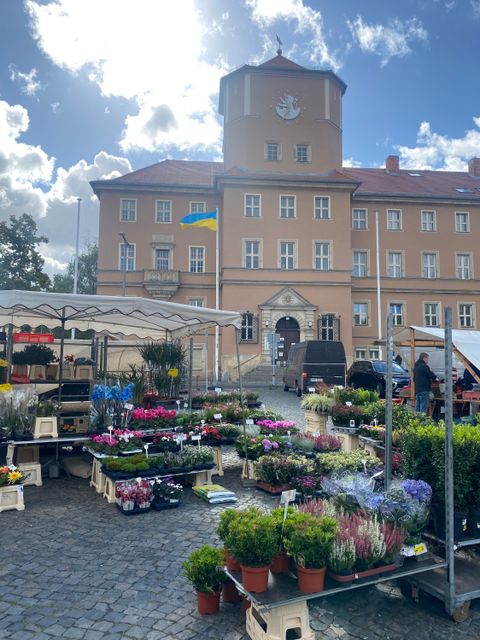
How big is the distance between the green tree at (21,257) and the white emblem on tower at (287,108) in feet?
66.6

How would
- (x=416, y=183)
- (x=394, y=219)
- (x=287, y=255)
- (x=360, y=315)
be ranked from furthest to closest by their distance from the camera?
1. (x=416, y=183)
2. (x=394, y=219)
3. (x=360, y=315)
4. (x=287, y=255)

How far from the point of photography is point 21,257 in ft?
121

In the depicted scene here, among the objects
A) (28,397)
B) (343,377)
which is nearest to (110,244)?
(343,377)

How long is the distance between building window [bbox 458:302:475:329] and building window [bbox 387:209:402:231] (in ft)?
24.6

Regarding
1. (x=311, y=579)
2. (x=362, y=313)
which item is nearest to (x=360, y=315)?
(x=362, y=313)

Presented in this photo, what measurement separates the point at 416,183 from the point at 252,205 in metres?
15.4

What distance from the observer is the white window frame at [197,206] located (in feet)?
115

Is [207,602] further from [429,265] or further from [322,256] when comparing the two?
[429,265]

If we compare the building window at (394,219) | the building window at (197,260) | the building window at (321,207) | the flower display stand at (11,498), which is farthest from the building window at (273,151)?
the flower display stand at (11,498)

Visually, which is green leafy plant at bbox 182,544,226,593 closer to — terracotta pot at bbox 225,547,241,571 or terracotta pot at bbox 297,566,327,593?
terracotta pot at bbox 225,547,241,571

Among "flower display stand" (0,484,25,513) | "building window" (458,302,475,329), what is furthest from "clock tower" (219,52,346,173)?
"flower display stand" (0,484,25,513)

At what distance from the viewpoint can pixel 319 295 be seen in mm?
33031

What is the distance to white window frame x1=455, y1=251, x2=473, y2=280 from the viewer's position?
1448 inches

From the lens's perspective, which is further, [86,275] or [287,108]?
[86,275]
